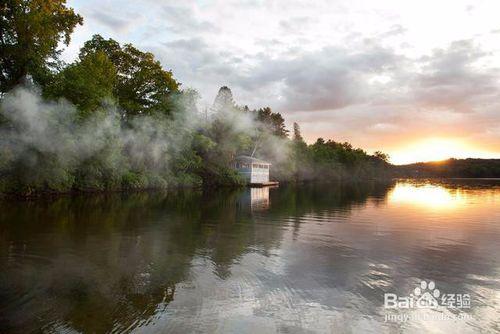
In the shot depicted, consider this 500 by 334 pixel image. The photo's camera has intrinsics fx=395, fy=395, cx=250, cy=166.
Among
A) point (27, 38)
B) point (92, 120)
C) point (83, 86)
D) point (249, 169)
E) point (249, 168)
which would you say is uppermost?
point (27, 38)

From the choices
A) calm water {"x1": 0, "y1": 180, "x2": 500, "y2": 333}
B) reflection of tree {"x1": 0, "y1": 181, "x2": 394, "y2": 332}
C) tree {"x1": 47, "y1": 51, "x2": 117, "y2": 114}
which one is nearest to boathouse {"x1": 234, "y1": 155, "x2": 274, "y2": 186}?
tree {"x1": 47, "y1": 51, "x2": 117, "y2": 114}

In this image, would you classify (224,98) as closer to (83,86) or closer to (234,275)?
(83,86)

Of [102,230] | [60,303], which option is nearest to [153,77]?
[102,230]

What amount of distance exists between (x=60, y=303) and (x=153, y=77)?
48.8 m

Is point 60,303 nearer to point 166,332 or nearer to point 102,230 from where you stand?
point 166,332

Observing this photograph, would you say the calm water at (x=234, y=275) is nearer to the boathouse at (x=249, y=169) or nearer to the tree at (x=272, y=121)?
the boathouse at (x=249, y=169)

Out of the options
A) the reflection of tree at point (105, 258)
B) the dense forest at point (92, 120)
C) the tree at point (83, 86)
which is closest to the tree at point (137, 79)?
the dense forest at point (92, 120)

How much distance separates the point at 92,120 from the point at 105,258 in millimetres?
26636

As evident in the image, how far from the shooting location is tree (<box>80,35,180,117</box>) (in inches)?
2009

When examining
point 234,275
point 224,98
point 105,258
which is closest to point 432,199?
point 234,275

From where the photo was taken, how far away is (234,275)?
36.4 feet

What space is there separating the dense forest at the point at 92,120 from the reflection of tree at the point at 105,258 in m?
8.48

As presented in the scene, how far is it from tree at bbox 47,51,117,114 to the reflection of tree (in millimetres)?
13842

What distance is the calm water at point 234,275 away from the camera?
25.4 feet
